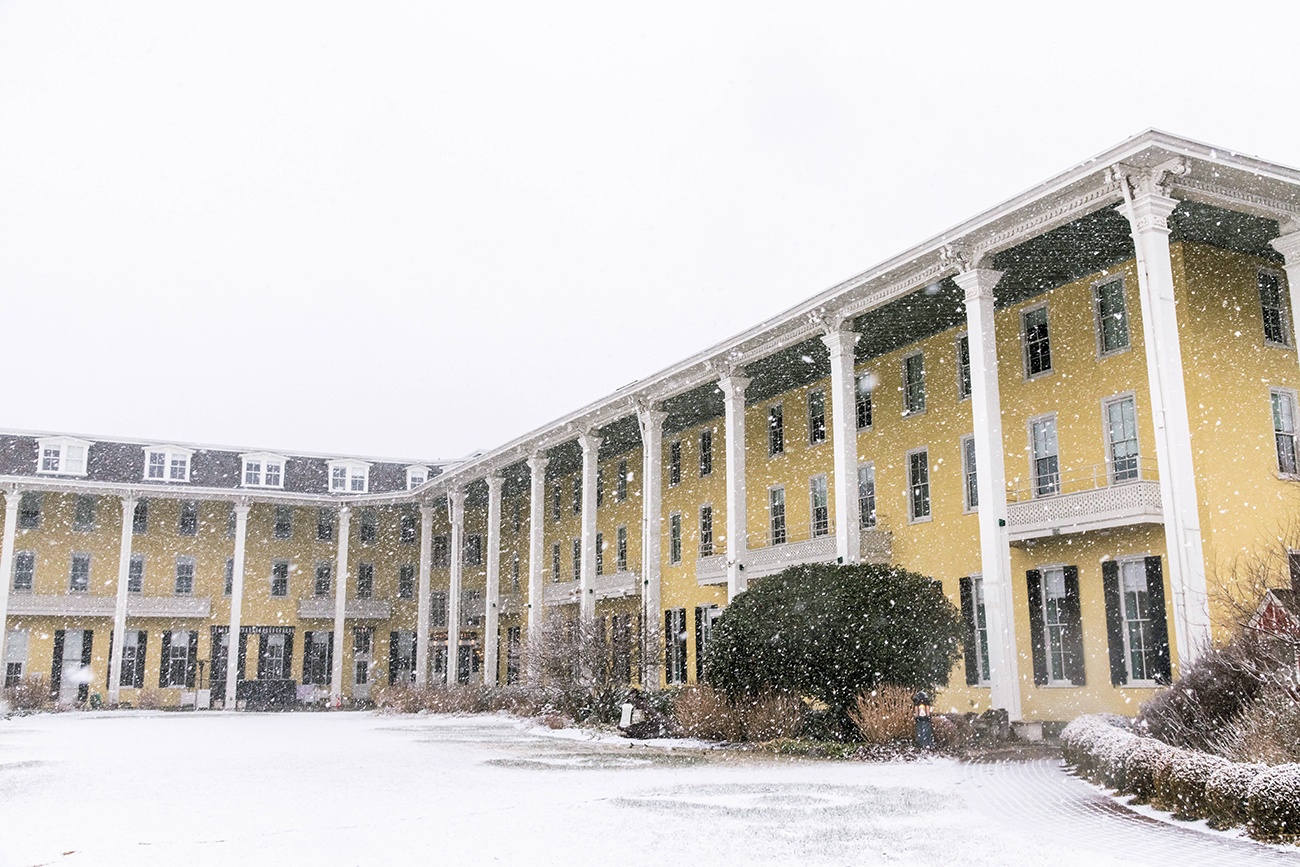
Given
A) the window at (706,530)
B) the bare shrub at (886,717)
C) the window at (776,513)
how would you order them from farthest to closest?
1. the window at (706,530)
2. the window at (776,513)
3. the bare shrub at (886,717)

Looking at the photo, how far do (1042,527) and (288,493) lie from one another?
37.6 m

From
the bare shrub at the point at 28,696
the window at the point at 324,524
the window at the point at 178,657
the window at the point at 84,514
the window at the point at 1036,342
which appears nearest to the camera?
the window at the point at 1036,342

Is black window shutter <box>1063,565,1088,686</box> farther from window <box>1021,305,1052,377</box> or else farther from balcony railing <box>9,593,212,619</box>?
balcony railing <box>9,593,212,619</box>

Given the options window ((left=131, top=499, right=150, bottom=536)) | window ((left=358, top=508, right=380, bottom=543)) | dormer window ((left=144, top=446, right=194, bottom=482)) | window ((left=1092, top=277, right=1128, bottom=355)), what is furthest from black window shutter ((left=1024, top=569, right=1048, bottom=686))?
dormer window ((left=144, top=446, right=194, bottom=482))

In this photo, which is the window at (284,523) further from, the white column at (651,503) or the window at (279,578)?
the white column at (651,503)

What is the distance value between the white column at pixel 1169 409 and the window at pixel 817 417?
14.5 meters

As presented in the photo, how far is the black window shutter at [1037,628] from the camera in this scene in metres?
26.1

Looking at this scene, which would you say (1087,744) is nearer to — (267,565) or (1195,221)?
(1195,221)

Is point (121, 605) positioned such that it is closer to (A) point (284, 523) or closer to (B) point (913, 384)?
(A) point (284, 523)

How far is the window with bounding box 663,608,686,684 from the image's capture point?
41.0 meters

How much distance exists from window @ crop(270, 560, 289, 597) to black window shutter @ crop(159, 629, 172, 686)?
15.7ft

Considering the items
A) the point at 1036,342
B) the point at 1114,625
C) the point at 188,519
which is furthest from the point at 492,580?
the point at 1114,625

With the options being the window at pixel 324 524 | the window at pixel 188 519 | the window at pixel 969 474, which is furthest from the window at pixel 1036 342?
the window at pixel 188 519

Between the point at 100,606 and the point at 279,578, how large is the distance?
308 inches
